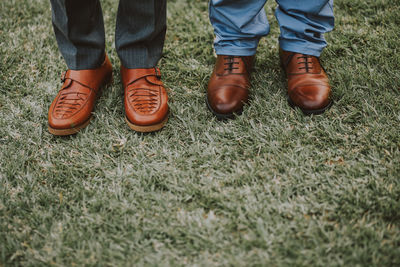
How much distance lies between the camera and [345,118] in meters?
1.56

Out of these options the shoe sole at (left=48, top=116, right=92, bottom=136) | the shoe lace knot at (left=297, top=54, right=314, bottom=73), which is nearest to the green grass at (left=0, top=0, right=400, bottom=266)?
the shoe sole at (left=48, top=116, right=92, bottom=136)

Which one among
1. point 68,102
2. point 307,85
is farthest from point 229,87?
point 68,102

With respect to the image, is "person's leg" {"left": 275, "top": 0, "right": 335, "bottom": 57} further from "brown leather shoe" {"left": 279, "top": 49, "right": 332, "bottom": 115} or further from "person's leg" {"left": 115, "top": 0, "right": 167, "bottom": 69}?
"person's leg" {"left": 115, "top": 0, "right": 167, "bottom": 69}

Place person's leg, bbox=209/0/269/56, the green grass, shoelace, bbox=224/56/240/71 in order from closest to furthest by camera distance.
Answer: the green grass → person's leg, bbox=209/0/269/56 → shoelace, bbox=224/56/240/71

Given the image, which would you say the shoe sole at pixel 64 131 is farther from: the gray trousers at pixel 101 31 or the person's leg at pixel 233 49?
the person's leg at pixel 233 49

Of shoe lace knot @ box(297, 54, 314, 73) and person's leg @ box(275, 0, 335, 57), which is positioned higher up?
person's leg @ box(275, 0, 335, 57)

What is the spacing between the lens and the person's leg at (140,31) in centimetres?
146

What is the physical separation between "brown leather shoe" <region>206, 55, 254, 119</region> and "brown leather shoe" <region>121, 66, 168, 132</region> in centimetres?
25

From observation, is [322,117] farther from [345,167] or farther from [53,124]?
[53,124]

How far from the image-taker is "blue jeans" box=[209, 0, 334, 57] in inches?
60.5

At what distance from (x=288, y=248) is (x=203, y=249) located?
11.7 inches

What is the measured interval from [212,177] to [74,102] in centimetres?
80

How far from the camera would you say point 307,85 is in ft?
5.16

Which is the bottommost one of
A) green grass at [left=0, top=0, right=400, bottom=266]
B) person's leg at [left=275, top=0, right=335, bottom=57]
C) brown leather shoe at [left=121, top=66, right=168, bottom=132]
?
green grass at [left=0, top=0, right=400, bottom=266]
